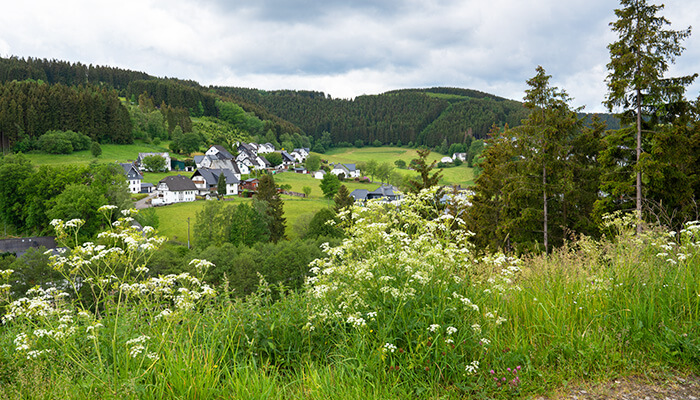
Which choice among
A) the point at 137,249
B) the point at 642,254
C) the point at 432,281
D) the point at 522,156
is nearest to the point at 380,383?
the point at 432,281

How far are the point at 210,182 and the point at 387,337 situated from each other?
85658 millimetres

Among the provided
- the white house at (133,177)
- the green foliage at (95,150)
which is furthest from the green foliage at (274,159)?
the white house at (133,177)

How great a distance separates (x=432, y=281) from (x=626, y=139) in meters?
17.8

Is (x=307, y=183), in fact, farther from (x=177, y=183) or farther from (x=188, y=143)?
(x=188, y=143)

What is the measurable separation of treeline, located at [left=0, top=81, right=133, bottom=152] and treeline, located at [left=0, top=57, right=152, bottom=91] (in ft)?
205

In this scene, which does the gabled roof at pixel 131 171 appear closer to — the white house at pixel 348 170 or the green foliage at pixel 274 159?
the green foliage at pixel 274 159

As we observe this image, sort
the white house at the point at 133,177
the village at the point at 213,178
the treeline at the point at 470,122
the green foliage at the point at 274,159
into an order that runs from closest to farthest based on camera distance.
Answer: the village at the point at 213,178
the white house at the point at 133,177
the green foliage at the point at 274,159
the treeline at the point at 470,122

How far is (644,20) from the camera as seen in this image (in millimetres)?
15625

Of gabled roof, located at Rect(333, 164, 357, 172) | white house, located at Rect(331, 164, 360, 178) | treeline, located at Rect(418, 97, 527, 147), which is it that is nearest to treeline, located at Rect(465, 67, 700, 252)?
white house, located at Rect(331, 164, 360, 178)

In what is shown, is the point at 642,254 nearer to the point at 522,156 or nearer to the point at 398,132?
the point at 522,156

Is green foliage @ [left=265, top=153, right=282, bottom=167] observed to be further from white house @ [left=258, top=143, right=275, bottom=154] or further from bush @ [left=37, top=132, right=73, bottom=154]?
bush @ [left=37, top=132, right=73, bottom=154]

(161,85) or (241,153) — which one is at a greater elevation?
(161,85)

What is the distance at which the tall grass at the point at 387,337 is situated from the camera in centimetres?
333

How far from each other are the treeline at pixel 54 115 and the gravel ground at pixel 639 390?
374 feet
